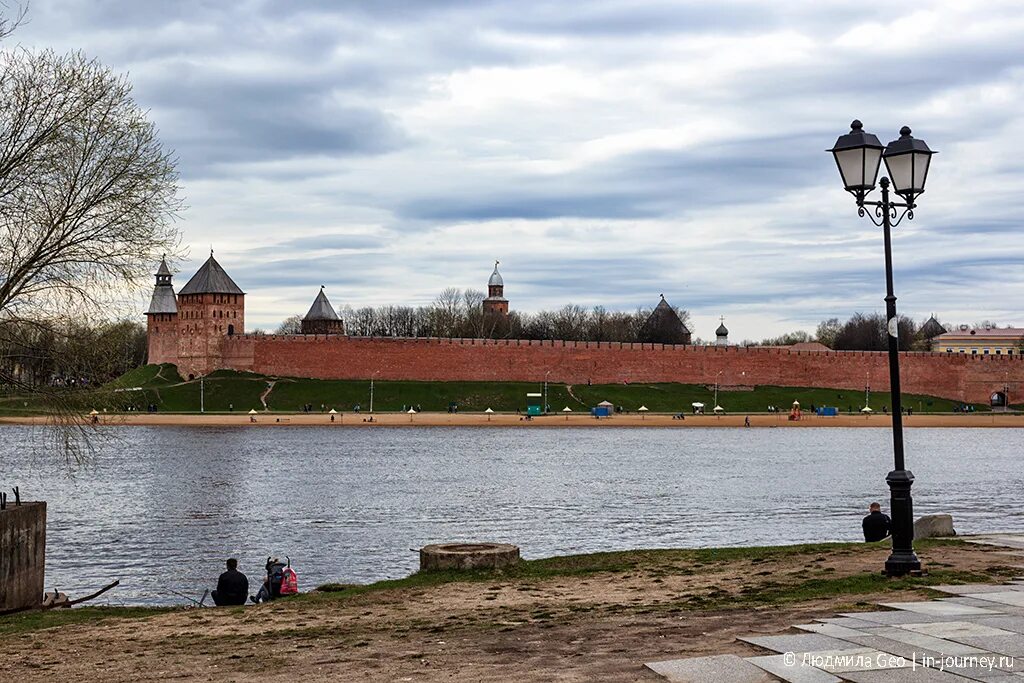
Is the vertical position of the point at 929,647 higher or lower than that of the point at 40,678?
higher

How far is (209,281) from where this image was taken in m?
72.0

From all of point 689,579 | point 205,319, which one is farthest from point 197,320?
point 689,579

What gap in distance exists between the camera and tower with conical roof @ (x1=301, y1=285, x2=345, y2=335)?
82.2 m

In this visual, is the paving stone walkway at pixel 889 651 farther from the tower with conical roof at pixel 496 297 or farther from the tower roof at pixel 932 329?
the tower roof at pixel 932 329

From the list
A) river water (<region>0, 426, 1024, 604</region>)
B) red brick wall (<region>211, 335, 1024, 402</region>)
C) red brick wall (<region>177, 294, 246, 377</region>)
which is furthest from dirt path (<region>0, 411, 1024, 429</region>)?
river water (<region>0, 426, 1024, 604</region>)

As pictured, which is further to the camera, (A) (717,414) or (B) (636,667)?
(A) (717,414)

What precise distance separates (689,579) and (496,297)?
97.3 meters

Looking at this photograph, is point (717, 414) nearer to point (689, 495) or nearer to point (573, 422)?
point (573, 422)

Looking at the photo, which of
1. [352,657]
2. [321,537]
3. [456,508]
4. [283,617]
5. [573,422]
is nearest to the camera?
[352,657]

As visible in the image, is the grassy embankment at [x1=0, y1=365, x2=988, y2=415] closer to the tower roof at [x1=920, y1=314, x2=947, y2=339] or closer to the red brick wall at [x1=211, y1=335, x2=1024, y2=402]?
the red brick wall at [x1=211, y1=335, x2=1024, y2=402]

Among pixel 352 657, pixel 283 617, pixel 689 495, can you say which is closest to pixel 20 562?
pixel 283 617

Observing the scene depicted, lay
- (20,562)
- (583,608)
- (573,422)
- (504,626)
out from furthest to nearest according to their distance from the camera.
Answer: (573,422), (20,562), (583,608), (504,626)

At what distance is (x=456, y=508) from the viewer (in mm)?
23812

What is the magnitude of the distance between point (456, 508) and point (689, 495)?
18.3 feet
